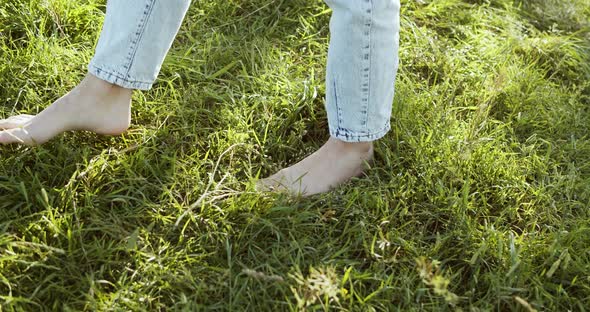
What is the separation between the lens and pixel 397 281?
58.6 inches

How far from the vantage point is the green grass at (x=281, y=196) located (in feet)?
4.67

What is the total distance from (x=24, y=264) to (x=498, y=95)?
1.39 metres

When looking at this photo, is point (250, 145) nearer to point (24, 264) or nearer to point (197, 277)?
point (197, 277)

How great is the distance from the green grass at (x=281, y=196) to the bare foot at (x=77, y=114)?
47 mm

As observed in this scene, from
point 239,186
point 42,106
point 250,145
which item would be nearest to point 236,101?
point 250,145

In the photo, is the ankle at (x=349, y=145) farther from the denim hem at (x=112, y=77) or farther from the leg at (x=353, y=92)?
the denim hem at (x=112, y=77)

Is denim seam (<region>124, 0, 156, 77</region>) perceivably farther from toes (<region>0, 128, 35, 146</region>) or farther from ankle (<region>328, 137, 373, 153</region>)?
ankle (<region>328, 137, 373, 153</region>)

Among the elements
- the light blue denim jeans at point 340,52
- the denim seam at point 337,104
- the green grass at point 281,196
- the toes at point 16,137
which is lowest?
the green grass at point 281,196

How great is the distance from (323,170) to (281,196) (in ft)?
0.44

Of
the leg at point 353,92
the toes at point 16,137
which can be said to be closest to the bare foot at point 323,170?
the leg at point 353,92

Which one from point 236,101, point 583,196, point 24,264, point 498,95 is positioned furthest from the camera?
point 498,95

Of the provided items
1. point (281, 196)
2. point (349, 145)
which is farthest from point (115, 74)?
point (349, 145)

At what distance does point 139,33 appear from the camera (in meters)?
1.53

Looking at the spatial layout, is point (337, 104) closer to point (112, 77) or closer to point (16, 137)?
point (112, 77)
